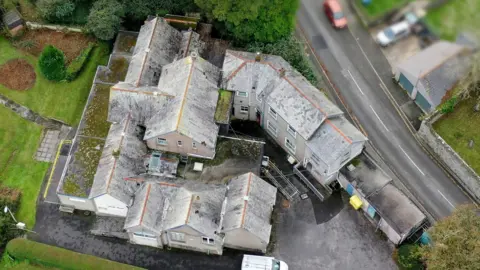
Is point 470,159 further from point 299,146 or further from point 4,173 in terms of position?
point 4,173

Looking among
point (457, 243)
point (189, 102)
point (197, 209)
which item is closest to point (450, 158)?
point (457, 243)

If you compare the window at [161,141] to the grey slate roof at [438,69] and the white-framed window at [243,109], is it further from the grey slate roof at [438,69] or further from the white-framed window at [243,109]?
the grey slate roof at [438,69]

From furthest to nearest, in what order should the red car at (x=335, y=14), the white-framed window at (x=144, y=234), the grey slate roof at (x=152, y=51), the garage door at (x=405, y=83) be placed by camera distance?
the red car at (x=335, y=14), the garage door at (x=405, y=83), the grey slate roof at (x=152, y=51), the white-framed window at (x=144, y=234)

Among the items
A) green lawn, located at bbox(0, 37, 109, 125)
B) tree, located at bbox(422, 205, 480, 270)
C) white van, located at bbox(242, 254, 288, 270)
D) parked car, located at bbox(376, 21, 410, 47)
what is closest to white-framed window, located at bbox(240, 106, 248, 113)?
white van, located at bbox(242, 254, 288, 270)

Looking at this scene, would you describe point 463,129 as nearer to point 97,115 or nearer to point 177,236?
point 177,236

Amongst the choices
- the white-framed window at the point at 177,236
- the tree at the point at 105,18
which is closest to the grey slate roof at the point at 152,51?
the tree at the point at 105,18

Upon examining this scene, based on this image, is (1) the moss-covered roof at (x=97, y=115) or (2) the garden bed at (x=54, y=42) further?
(2) the garden bed at (x=54, y=42)
